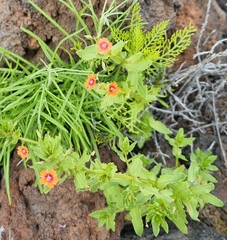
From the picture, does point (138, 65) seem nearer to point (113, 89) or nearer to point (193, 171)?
point (113, 89)

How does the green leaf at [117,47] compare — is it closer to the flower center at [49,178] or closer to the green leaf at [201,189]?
the flower center at [49,178]

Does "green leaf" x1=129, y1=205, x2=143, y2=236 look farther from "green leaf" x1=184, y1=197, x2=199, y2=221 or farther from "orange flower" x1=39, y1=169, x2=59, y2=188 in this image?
"orange flower" x1=39, y1=169, x2=59, y2=188

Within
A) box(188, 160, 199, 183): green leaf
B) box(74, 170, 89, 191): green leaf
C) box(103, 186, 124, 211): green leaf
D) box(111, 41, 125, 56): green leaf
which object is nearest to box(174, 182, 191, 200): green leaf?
box(188, 160, 199, 183): green leaf

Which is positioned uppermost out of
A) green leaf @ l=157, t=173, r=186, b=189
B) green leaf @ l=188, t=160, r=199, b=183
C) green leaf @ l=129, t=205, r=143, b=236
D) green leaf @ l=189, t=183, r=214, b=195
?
green leaf @ l=157, t=173, r=186, b=189

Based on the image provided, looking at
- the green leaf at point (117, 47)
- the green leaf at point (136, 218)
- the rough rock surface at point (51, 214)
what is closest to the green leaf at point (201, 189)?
the green leaf at point (136, 218)

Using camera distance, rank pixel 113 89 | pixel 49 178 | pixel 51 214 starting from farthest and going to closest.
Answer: pixel 51 214, pixel 113 89, pixel 49 178

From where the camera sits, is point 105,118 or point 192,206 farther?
point 105,118

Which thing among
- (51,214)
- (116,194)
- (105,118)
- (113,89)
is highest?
(113,89)

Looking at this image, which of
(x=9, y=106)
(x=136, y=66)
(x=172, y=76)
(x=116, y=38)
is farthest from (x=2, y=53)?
(x=172, y=76)

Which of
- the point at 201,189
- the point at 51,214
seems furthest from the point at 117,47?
the point at 51,214

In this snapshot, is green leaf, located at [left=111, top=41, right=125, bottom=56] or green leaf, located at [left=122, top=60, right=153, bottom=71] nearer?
green leaf, located at [left=111, top=41, right=125, bottom=56]
